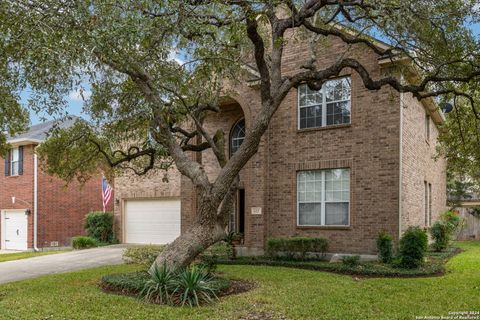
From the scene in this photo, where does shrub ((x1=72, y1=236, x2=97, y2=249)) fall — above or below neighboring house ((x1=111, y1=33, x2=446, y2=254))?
below

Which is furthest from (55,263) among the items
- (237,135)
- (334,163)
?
(334,163)

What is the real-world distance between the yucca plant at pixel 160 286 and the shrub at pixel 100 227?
1423cm

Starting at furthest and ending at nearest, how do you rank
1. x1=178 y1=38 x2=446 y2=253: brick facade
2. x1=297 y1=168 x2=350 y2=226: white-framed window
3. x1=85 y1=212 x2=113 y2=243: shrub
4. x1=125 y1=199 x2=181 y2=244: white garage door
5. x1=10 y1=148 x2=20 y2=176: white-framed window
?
x1=10 y1=148 x2=20 y2=176: white-framed window, x1=85 y1=212 x2=113 y2=243: shrub, x1=125 y1=199 x2=181 y2=244: white garage door, x1=297 y1=168 x2=350 y2=226: white-framed window, x1=178 y1=38 x2=446 y2=253: brick facade

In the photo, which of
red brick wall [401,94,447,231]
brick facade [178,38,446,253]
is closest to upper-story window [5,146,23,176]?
brick facade [178,38,446,253]

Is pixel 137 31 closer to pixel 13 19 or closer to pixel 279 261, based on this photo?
pixel 13 19

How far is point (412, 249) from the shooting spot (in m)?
11.7

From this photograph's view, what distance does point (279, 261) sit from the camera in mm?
13305

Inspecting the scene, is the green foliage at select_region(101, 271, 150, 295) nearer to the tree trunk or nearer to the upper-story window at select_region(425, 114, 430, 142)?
the tree trunk

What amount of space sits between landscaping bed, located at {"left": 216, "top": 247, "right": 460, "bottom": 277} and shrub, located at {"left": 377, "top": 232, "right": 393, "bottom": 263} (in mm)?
235

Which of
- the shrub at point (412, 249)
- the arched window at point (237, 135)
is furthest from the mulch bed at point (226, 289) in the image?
the arched window at point (237, 135)

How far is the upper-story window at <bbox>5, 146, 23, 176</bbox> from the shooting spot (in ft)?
77.0

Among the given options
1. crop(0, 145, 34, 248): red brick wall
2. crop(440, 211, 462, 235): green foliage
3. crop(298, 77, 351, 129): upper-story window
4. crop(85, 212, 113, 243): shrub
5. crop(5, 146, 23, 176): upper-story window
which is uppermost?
crop(298, 77, 351, 129): upper-story window

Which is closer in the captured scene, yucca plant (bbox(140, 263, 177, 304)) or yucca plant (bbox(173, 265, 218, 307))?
yucca plant (bbox(173, 265, 218, 307))

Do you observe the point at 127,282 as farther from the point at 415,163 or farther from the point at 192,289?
the point at 415,163
